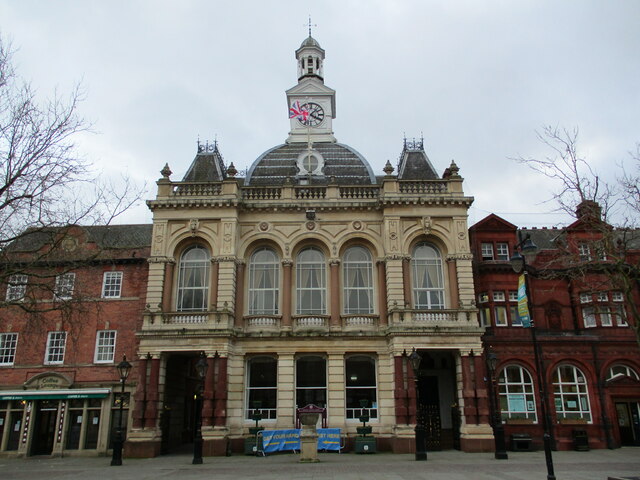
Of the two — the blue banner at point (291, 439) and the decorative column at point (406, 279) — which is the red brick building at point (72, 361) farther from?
the decorative column at point (406, 279)

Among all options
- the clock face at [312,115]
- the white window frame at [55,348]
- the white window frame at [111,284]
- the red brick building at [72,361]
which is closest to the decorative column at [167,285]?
the red brick building at [72,361]

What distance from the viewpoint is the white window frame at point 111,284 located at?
2931 centimetres

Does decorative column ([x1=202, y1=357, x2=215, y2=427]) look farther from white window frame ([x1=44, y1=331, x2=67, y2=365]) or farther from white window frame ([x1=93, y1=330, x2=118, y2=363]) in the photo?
white window frame ([x1=44, y1=331, x2=67, y2=365])

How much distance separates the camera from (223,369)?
25.6 metres

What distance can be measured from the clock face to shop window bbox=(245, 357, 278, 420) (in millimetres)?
16992

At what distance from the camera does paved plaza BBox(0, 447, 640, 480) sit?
17281mm

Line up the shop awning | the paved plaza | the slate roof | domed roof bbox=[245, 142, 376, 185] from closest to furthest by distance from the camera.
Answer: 1. the paved plaza
2. the shop awning
3. the slate roof
4. domed roof bbox=[245, 142, 376, 185]

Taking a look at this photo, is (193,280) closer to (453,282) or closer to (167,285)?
(167,285)

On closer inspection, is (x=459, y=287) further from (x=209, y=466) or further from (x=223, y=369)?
(x=209, y=466)

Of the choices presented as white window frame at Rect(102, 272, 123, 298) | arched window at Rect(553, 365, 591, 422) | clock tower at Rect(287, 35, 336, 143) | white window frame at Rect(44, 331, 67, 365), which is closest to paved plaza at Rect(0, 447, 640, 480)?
arched window at Rect(553, 365, 591, 422)

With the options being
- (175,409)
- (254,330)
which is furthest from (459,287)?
(175,409)

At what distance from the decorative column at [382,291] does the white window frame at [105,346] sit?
1439cm

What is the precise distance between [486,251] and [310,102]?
52.1 ft

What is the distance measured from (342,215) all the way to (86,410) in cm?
1697
